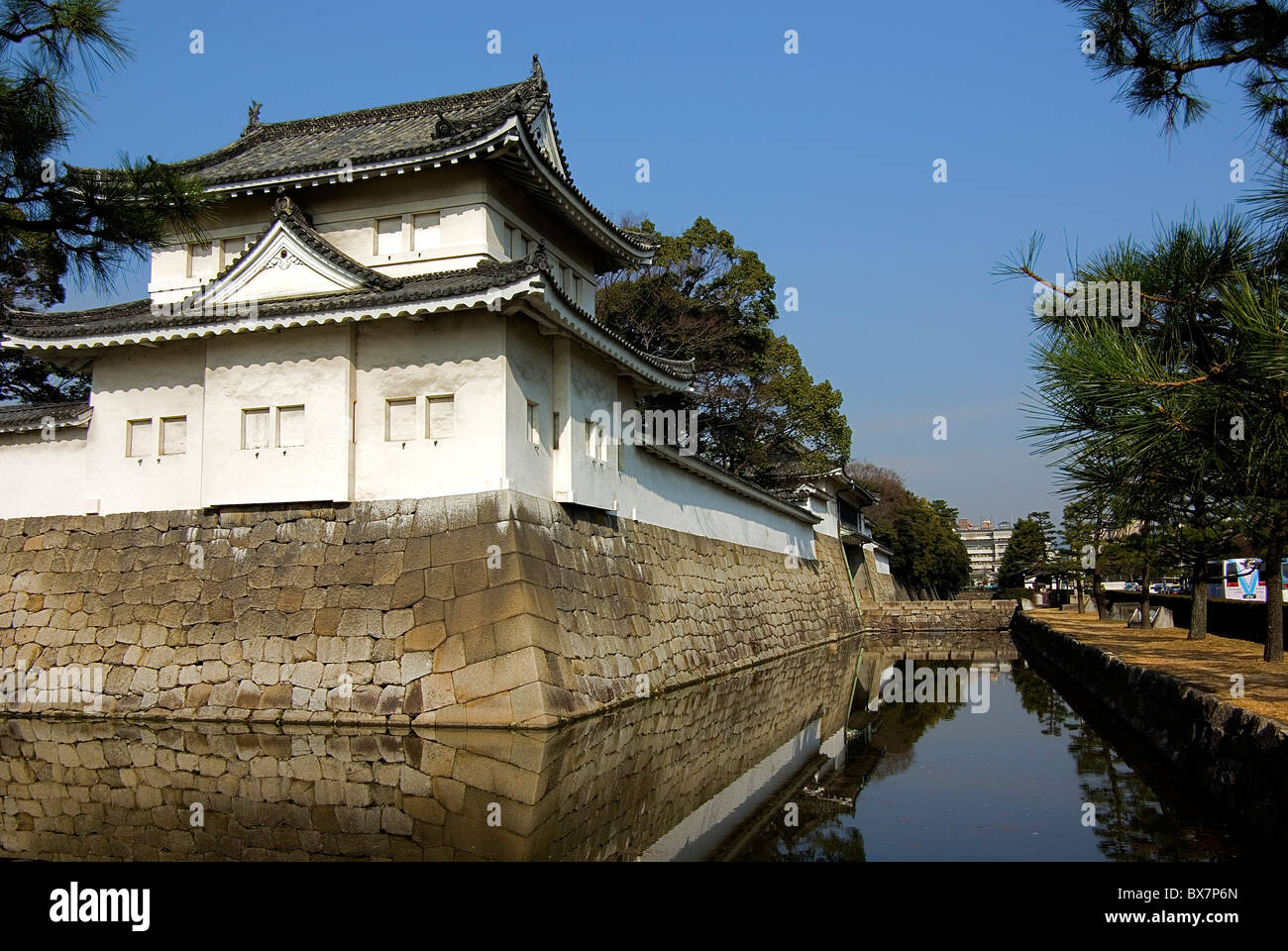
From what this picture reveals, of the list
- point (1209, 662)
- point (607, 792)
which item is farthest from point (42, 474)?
point (1209, 662)

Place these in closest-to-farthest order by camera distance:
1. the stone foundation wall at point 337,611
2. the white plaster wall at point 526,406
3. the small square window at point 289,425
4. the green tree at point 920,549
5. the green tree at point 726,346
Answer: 1. the stone foundation wall at point 337,611
2. the white plaster wall at point 526,406
3. the small square window at point 289,425
4. the green tree at point 726,346
5. the green tree at point 920,549

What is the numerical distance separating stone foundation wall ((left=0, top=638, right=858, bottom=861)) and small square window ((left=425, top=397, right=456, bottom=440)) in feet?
12.1

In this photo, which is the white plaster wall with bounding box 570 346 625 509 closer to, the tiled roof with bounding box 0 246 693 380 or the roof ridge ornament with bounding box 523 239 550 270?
the tiled roof with bounding box 0 246 693 380

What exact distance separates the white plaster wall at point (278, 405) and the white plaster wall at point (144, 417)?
53cm

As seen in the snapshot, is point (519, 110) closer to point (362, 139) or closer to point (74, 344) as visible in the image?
point (362, 139)

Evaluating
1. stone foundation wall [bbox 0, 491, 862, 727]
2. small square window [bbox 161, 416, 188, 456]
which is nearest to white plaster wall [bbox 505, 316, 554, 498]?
stone foundation wall [bbox 0, 491, 862, 727]

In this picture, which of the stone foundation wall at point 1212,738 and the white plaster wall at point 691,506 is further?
the white plaster wall at point 691,506

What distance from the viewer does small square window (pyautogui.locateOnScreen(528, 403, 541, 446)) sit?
1314 centimetres

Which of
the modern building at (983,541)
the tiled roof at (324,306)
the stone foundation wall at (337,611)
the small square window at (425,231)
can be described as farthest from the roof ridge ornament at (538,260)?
the modern building at (983,541)

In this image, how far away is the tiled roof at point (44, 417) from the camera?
47.2 feet

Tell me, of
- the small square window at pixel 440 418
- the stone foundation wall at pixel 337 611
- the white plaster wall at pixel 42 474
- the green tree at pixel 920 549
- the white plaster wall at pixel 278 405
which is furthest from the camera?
the green tree at pixel 920 549

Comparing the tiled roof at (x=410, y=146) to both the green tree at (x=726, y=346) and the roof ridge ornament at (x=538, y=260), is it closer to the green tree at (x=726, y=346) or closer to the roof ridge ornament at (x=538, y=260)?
the roof ridge ornament at (x=538, y=260)

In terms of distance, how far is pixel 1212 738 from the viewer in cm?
849
